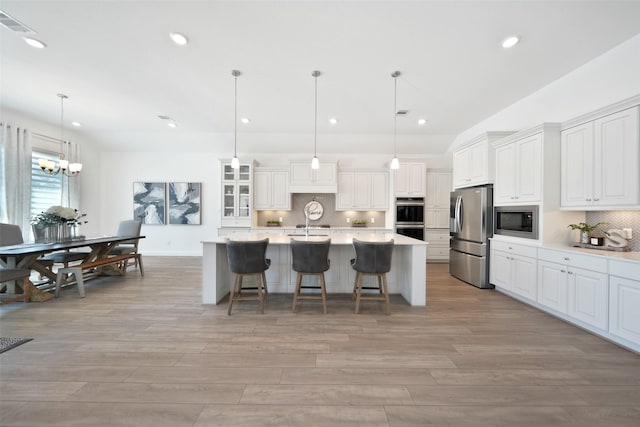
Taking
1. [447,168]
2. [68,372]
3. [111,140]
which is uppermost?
[111,140]

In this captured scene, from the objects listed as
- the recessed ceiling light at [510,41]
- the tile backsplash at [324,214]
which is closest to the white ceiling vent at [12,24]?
the tile backsplash at [324,214]

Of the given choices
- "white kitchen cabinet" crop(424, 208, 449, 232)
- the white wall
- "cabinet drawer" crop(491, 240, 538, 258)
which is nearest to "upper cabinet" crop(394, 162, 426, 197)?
"white kitchen cabinet" crop(424, 208, 449, 232)

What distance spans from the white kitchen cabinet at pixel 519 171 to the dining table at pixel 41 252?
20.3 feet

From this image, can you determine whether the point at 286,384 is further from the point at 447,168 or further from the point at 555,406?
the point at 447,168

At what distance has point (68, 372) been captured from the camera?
1.91 metres

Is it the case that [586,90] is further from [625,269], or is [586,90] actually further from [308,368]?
[308,368]

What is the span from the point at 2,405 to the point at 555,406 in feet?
11.4

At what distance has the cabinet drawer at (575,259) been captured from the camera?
8.03ft

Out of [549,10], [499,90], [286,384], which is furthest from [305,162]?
[286,384]

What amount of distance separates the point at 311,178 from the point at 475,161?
3431 millimetres

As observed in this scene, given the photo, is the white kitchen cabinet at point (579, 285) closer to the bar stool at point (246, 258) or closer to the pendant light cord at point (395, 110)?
the pendant light cord at point (395, 110)

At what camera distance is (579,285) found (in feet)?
8.70

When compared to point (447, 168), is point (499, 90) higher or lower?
higher

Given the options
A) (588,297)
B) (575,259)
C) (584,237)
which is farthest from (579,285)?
(584,237)
